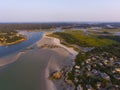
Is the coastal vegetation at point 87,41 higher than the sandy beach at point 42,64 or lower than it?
lower

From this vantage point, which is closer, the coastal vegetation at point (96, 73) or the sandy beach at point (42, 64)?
the coastal vegetation at point (96, 73)

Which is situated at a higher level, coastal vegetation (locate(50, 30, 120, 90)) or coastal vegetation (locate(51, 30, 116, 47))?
coastal vegetation (locate(50, 30, 120, 90))

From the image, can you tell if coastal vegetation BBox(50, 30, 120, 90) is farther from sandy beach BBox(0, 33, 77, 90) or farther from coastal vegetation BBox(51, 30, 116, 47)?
coastal vegetation BBox(51, 30, 116, 47)

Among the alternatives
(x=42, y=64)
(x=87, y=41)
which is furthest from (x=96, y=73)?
(x=87, y=41)

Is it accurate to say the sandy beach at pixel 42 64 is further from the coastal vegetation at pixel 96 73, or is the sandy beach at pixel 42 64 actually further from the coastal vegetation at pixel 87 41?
the coastal vegetation at pixel 87 41

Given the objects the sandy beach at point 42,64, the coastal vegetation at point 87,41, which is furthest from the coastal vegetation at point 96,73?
the coastal vegetation at point 87,41

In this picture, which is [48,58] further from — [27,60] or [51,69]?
[51,69]

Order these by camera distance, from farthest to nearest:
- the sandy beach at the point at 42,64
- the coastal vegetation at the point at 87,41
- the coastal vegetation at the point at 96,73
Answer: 1. the coastal vegetation at the point at 87,41
2. the sandy beach at the point at 42,64
3. the coastal vegetation at the point at 96,73

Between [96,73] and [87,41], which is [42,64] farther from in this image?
[87,41]

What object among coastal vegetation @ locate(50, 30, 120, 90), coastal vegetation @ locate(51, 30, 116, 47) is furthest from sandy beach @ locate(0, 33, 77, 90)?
coastal vegetation @ locate(51, 30, 116, 47)

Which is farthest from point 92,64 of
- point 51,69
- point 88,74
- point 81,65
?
point 51,69

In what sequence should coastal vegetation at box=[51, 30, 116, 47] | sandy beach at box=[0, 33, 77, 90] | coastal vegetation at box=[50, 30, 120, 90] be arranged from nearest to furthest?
1. coastal vegetation at box=[50, 30, 120, 90]
2. sandy beach at box=[0, 33, 77, 90]
3. coastal vegetation at box=[51, 30, 116, 47]
